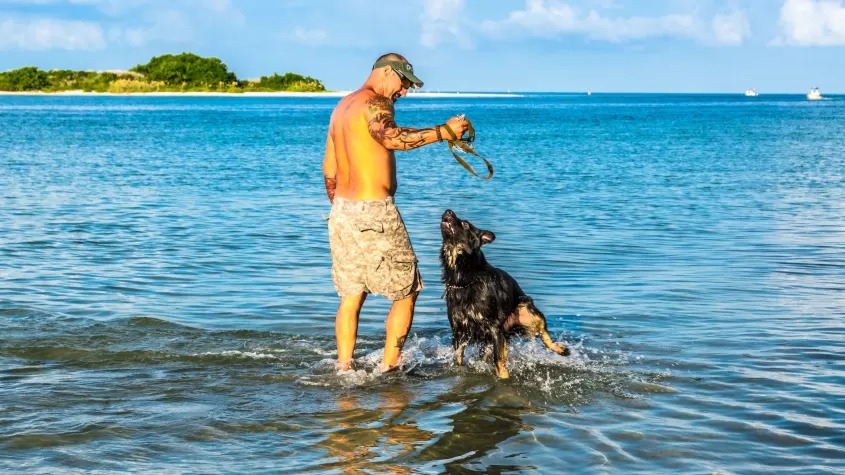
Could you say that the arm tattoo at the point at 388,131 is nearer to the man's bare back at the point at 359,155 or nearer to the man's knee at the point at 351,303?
the man's bare back at the point at 359,155

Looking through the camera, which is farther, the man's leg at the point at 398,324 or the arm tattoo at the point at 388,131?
the man's leg at the point at 398,324

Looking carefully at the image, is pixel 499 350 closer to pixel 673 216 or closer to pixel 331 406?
pixel 331 406

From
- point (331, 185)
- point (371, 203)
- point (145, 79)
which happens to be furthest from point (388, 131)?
point (145, 79)

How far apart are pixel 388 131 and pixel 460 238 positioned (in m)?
0.92

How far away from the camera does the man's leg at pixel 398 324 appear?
6746mm

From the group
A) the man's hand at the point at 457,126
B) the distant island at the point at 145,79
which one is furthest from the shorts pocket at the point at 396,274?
the distant island at the point at 145,79

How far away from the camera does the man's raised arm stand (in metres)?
6.00

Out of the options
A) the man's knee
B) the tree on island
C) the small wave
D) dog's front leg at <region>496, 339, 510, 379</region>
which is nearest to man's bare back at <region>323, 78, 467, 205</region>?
the man's knee

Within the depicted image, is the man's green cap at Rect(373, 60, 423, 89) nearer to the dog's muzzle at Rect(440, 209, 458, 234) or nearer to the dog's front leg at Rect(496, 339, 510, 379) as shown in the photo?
the dog's muzzle at Rect(440, 209, 458, 234)

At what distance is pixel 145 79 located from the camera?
159 meters

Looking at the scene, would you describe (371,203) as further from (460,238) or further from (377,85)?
(377,85)

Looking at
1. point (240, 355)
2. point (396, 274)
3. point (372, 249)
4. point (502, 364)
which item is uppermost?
point (372, 249)

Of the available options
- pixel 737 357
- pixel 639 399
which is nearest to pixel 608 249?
pixel 737 357

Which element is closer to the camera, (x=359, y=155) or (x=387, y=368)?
(x=359, y=155)
